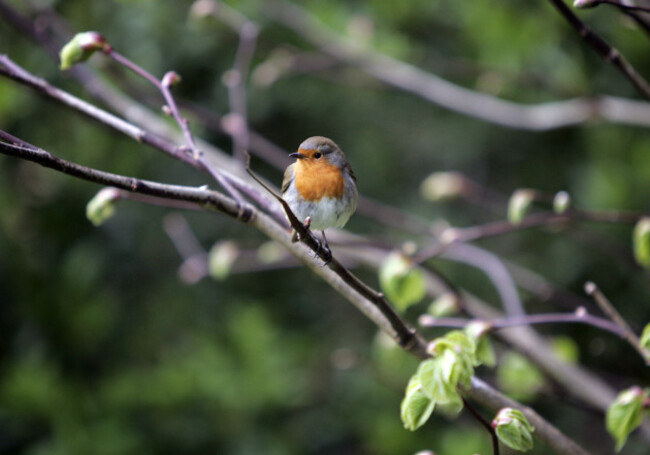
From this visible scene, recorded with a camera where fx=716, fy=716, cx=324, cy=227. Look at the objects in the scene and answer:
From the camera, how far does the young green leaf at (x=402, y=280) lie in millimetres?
1701

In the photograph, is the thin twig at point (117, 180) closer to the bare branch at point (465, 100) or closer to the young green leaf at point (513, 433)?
the young green leaf at point (513, 433)

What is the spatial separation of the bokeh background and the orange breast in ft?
2.60

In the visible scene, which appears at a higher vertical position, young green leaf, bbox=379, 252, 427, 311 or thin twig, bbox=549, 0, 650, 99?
thin twig, bbox=549, 0, 650, 99

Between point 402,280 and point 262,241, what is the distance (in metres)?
2.16

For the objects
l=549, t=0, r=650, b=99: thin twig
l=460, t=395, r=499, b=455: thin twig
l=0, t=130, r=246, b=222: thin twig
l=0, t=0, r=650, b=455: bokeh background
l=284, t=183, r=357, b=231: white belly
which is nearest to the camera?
l=0, t=130, r=246, b=222: thin twig

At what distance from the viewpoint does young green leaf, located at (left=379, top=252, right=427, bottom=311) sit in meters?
1.70

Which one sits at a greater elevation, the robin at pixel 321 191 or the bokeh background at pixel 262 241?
the robin at pixel 321 191

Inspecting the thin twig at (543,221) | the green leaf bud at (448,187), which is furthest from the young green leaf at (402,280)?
the green leaf bud at (448,187)

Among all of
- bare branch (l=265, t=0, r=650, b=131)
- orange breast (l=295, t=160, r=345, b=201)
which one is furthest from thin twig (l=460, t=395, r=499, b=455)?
bare branch (l=265, t=0, r=650, b=131)

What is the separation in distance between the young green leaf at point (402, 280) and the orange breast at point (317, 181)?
23 cm

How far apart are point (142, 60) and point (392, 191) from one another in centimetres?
158

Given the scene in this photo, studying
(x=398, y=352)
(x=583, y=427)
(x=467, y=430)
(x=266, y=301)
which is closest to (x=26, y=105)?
(x=266, y=301)

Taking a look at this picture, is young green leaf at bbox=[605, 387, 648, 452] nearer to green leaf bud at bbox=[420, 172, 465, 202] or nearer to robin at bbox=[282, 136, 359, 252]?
robin at bbox=[282, 136, 359, 252]

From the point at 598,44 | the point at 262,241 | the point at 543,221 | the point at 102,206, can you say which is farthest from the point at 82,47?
the point at 262,241
